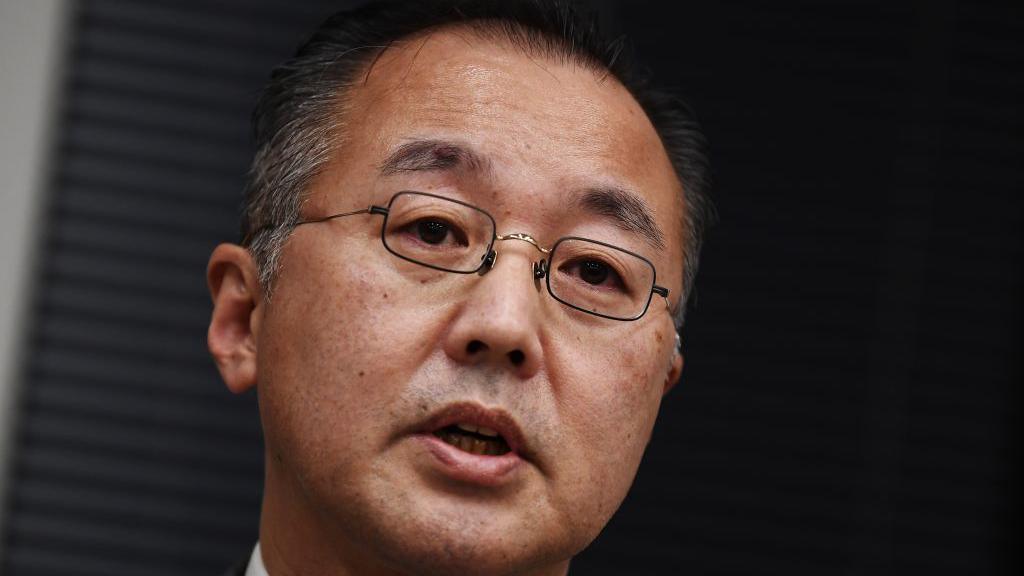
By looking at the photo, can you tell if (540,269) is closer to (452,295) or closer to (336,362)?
(452,295)

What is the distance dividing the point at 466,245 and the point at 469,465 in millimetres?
327

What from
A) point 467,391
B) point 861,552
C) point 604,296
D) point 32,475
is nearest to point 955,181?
point 861,552

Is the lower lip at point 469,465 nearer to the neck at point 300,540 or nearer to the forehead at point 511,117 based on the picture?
the neck at point 300,540

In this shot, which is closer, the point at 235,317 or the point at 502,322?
the point at 502,322

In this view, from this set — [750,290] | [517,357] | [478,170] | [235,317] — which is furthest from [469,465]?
[750,290]

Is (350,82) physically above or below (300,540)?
above

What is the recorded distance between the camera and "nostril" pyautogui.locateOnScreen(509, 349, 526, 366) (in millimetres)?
1562

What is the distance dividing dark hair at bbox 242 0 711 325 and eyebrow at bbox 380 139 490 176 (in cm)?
15

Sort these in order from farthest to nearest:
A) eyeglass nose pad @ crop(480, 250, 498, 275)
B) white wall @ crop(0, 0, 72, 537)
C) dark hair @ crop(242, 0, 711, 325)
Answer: white wall @ crop(0, 0, 72, 537) → dark hair @ crop(242, 0, 711, 325) → eyeglass nose pad @ crop(480, 250, 498, 275)

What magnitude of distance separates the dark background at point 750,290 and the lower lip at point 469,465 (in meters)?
1.94

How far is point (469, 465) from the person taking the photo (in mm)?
1515

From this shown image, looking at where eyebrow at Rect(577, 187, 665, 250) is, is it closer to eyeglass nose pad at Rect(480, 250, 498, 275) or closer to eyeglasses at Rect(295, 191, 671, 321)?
eyeglasses at Rect(295, 191, 671, 321)

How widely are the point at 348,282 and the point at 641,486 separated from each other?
2.07 meters

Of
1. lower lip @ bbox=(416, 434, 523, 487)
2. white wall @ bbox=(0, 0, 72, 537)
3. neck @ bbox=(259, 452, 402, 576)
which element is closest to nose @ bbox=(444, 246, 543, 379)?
lower lip @ bbox=(416, 434, 523, 487)
